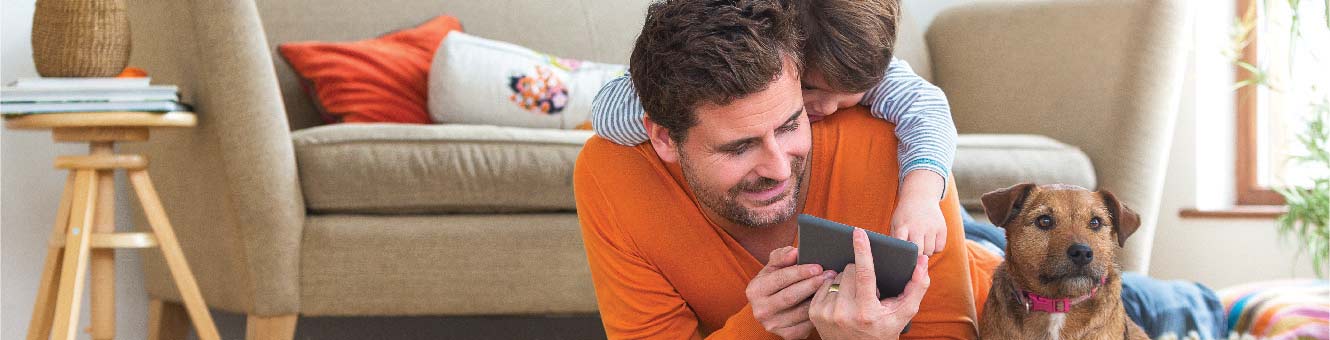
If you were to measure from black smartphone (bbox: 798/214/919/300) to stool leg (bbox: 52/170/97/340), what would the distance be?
4.64 ft

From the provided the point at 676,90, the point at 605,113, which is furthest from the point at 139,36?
the point at 676,90

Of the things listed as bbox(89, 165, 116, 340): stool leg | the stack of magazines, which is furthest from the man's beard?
bbox(89, 165, 116, 340): stool leg

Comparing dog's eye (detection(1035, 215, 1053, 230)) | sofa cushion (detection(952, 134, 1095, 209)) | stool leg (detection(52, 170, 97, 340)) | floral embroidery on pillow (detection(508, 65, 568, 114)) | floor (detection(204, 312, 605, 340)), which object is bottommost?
floor (detection(204, 312, 605, 340))

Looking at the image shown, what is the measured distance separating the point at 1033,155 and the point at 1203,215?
1147mm

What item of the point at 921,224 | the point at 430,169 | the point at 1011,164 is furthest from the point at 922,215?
the point at 1011,164

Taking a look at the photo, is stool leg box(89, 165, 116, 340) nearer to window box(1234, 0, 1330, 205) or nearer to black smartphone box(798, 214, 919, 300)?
black smartphone box(798, 214, 919, 300)

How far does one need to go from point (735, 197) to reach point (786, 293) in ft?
0.45

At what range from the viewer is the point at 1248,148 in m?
3.32

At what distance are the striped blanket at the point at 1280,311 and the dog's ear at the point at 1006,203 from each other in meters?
0.76

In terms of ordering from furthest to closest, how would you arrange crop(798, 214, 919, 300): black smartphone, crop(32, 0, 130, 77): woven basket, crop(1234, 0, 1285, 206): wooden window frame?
crop(1234, 0, 1285, 206): wooden window frame, crop(32, 0, 130, 77): woven basket, crop(798, 214, 919, 300): black smartphone

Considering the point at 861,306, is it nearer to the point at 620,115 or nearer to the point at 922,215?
the point at 922,215

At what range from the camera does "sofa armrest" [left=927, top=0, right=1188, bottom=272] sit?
2.46 meters

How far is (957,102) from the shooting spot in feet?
9.61

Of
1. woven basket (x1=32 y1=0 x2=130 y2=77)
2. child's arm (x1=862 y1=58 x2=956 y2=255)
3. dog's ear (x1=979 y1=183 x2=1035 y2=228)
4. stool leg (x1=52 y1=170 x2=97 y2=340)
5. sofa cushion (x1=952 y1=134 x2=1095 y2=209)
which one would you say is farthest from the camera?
sofa cushion (x1=952 y1=134 x2=1095 y2=209)
